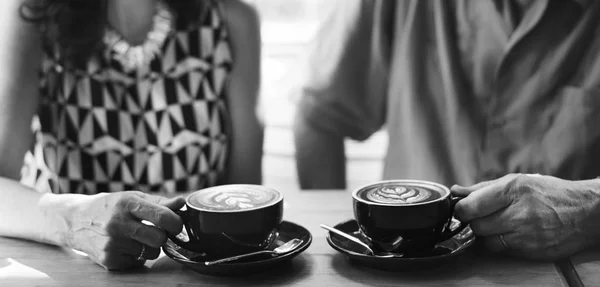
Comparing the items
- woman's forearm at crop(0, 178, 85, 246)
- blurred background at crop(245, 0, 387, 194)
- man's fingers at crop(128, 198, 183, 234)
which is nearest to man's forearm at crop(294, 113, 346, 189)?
woman's forearm at crop(0, 178, 85, 246)

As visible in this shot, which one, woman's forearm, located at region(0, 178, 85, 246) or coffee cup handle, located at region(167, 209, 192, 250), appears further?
woman's forearm, located at region(0, 178, 85, 246)

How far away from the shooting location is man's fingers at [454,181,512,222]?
86cm

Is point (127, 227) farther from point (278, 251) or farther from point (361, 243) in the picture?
point (361, 243)

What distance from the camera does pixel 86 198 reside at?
0.97 m

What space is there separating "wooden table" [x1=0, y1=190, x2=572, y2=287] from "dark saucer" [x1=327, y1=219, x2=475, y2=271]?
0.05ft

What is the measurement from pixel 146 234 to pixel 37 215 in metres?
0.28

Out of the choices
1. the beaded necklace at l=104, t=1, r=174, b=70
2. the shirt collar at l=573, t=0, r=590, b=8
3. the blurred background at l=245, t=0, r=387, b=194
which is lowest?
the blurred background at l=245, t=0, r=387, b=194

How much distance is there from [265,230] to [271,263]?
0.15 feet

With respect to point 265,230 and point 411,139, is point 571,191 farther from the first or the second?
point 411,139

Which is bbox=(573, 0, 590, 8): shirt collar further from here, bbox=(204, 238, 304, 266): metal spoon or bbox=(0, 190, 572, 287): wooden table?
bbox=(204, 238, 304, 266): metal spoon

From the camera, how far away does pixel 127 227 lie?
856mm

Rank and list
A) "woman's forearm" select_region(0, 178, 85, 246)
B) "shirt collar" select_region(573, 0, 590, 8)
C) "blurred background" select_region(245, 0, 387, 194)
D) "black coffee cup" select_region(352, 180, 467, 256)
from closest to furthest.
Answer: "black coffee cup" select_region(352, 180, 467, 256), "woman's forearm" select_region(0, 178, 85, 246), "shirt collar" select_region(573, 0, 590, 8), "blurred background" select_region(245, 0, 387, 194)

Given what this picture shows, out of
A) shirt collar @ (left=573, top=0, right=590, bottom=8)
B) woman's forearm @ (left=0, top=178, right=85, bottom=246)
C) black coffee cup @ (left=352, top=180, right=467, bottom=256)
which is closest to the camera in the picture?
black coffee cup @ (left=352, top=180, right=467, bottom=256)

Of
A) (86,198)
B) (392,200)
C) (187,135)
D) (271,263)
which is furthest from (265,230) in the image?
(187,135)
